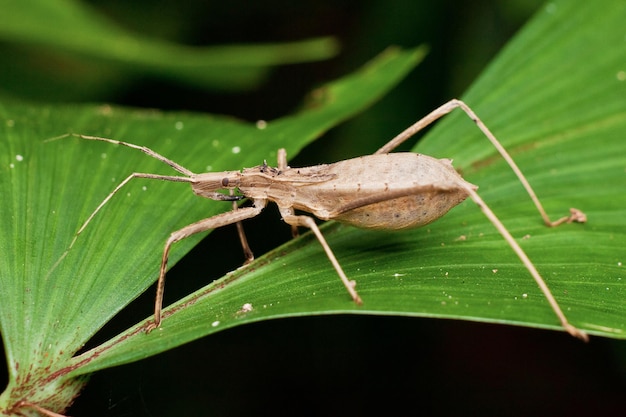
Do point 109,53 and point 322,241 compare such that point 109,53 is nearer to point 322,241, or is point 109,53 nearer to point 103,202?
point 103,202

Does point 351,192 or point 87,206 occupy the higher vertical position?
point 87,206

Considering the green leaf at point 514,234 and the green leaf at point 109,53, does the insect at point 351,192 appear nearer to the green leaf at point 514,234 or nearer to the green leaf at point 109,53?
the green leaf at point 514,234

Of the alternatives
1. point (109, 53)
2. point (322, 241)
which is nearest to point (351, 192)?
point (322, 241)

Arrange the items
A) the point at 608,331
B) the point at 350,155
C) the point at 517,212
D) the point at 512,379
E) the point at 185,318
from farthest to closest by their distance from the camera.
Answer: the point at 350,155 < the point at 512,379 < the point at 517,212 < the point at 185,318 < the point at 608,331

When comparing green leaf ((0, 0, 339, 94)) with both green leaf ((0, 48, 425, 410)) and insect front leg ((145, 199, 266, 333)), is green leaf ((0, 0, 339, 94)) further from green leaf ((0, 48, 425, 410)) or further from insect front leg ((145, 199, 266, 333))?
insect front leg ((145, 199, 266, 333))

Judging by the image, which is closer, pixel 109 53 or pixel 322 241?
pixel 322 241

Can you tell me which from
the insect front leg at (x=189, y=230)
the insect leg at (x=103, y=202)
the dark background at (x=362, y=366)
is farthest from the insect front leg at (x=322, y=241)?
the dark background at (x=362, y=366)

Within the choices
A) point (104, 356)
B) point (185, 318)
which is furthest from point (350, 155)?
point (104, 356)

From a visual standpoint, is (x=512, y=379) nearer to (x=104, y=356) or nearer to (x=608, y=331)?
(x=608, y=331)
